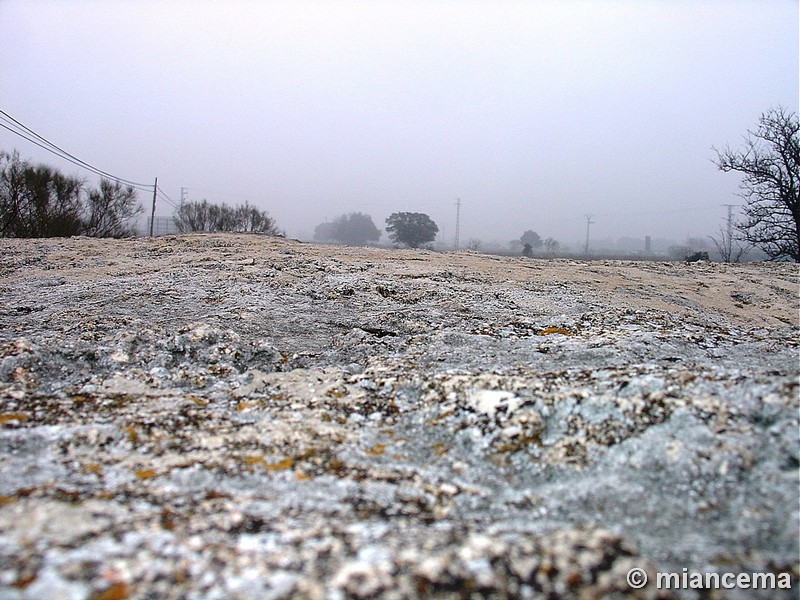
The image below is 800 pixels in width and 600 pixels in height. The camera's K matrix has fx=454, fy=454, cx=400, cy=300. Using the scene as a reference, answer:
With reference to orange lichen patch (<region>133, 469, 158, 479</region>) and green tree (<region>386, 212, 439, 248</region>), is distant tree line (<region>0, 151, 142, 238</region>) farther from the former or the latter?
green tree (<region>386, 212, 439, 248</region>)

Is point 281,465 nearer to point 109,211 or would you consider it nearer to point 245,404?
point 245,404

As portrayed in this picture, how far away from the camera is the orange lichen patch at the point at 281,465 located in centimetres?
106

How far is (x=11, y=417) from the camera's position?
1262mm

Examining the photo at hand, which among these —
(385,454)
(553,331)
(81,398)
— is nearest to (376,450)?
(385,454)

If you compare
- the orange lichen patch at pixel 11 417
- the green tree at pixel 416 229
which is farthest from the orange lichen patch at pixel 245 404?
the green tree at pixel 416 229

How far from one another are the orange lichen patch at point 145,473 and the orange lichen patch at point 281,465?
0.79 feet

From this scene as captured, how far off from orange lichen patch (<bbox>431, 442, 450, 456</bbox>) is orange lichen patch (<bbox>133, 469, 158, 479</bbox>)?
0.67m

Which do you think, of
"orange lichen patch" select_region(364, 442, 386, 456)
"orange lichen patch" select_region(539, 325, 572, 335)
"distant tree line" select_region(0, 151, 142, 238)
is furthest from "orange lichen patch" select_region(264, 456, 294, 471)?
"distant tree line" select_region(0, 151, 142, 238)

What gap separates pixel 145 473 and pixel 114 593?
40 cm

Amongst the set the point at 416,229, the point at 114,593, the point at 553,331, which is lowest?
the point at 114,593

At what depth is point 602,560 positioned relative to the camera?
73cm

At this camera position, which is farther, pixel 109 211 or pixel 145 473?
pixel 109 211

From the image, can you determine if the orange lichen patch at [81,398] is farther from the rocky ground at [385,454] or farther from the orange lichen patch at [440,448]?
the orange lichen patch at [440,448]

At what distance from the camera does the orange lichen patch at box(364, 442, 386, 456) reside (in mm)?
1179
